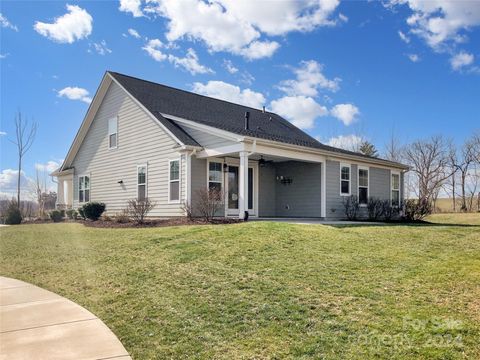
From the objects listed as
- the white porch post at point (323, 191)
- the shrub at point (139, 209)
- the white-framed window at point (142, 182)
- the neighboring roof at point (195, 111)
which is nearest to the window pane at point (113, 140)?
the neighboring roof at point (195, 111)

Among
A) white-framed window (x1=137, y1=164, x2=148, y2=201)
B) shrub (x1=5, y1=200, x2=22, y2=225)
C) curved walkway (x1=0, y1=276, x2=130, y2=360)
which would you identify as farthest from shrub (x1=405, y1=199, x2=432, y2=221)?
shrub (x1=5, y1=200, x2=22, y2=225)

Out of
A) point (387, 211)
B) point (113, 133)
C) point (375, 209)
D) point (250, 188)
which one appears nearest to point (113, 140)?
point (113, 133)

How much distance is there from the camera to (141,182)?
1644 cm

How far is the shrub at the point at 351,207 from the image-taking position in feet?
54.3

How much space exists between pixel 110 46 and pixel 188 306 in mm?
12949

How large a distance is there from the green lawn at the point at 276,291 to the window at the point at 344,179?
7.20 meters

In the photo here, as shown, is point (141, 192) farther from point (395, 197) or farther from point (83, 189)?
point (395, 197)

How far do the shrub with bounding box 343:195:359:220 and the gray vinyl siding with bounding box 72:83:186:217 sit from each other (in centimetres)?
692

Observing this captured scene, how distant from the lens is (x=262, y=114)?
22.5 m

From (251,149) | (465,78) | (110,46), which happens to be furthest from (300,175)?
(465,78)

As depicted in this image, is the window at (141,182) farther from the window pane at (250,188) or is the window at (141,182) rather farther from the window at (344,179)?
the window at (344,179)

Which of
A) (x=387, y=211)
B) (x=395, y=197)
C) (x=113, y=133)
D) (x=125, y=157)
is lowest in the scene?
(x=387, y=211)

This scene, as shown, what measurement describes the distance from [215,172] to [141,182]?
3568 millimetres

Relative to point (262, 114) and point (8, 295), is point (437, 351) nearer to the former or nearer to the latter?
point (8, 295)
